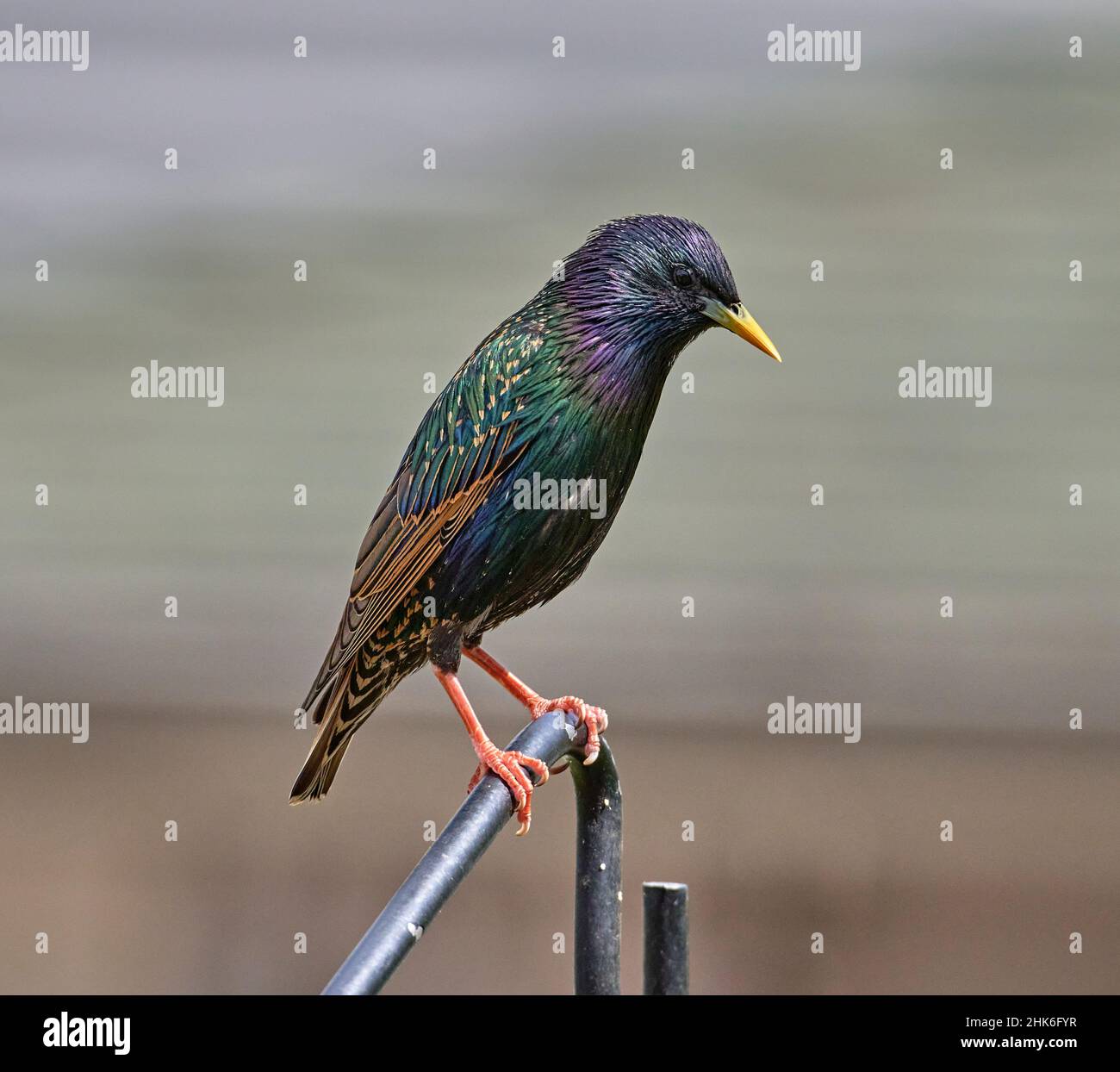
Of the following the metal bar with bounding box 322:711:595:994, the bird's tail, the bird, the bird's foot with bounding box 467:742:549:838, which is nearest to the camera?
the metal bar with bounding box 322:711:595:994

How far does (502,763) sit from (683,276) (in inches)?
39.3

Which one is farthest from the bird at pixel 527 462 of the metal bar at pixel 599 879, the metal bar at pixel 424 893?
the metal bar at pixel 424 893

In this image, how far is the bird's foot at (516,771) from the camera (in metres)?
2.68

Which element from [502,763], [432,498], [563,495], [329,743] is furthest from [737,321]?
[329,743]

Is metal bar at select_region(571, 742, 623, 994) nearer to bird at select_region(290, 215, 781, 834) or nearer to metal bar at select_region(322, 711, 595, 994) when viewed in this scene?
metal bar at select_region(322, 711, 595, 994)

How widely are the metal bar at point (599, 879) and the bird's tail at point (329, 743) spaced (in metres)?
0.81

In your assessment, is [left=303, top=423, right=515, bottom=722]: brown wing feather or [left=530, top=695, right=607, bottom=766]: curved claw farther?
[left=303, top=423, right=515, bottom=722]: brown wing feather

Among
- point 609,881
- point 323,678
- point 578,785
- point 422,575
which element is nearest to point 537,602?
point 422,575

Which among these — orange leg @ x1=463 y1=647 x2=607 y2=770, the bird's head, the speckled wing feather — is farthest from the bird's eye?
orange leg @ x1=463 y1=647 x2=607 y2=770

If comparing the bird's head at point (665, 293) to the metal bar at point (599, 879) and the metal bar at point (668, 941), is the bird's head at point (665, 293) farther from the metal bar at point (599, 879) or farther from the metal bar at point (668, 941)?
the metal bar at point (668, 941)

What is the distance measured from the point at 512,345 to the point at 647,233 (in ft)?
1.14

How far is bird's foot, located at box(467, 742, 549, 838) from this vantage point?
2.68 meters

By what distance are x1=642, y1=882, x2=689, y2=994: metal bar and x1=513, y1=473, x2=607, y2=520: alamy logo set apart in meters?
0.88

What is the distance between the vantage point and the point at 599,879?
7.35ft
